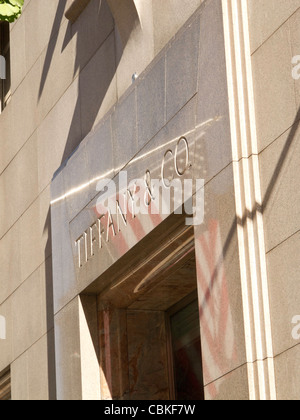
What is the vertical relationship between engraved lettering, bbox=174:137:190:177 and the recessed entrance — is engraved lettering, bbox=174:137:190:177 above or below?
above

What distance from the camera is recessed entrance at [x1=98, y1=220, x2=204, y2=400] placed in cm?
1591

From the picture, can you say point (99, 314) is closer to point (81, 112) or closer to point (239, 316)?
point (81, 112)

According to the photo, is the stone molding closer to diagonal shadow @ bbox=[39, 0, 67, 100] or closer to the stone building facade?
the stone building facade

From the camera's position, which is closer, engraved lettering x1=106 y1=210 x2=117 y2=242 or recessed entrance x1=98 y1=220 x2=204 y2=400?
engraved lettering x1=106 y1=210 x2=117 y2=242

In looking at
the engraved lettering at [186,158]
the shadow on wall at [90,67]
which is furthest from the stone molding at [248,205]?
the shadow on wall at [90,67]

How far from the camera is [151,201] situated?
47.8 ft

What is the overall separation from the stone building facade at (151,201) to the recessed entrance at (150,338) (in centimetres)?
3

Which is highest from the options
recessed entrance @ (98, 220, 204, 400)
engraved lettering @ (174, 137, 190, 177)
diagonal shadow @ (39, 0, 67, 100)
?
diagonal shadow @ (39, 0, 67, 100)

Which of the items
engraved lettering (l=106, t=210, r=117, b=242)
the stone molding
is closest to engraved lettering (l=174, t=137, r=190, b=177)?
the stone molding

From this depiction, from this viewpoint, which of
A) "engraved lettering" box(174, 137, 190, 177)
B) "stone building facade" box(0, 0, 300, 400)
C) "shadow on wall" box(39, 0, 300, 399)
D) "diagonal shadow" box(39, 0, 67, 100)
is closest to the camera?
"stone building facade" box(0, 0, 300, 400)

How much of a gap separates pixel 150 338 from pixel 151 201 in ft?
9.09

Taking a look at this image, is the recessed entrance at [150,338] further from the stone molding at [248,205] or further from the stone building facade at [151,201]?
the stone molding at [248,205]

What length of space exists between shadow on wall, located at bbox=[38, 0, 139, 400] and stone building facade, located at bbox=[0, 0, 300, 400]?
4 centimetres

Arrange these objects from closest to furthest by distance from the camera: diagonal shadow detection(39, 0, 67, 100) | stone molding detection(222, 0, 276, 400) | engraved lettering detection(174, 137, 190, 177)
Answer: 1. stone molding detection(222, 0, 276, 400)
2. engraved lettering detection(174, 137, 190, 177)
3. diagonal shadow detection(39, 0, 67, 100)
